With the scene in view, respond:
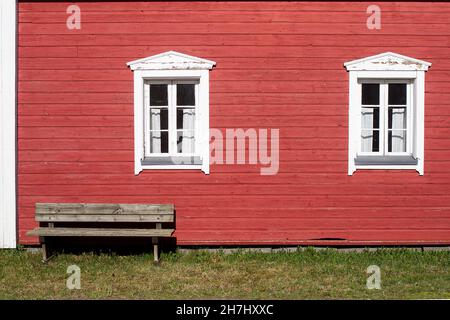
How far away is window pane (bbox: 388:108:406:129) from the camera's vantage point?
375 inches

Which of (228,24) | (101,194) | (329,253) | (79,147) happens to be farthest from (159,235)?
(228,24)

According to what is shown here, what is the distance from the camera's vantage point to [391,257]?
912 centimetres

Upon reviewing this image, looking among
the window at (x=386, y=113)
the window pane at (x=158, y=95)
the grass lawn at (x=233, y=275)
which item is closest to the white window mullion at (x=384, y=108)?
the window at (x=386, y=113)

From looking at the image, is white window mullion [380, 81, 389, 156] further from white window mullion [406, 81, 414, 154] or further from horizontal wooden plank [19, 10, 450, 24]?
horizontal wooden plank [19, 10, 450, 24]

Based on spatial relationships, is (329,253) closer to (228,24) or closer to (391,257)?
(391,257)

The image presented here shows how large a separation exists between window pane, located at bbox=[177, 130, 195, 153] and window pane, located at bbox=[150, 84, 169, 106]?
1.83 feet

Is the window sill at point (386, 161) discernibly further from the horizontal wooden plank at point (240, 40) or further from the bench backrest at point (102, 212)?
the bench backrest at point (102, 212)

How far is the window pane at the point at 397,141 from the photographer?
9547 mm

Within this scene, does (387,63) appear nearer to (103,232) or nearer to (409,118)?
(409,118)

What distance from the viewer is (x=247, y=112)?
9.38 meters

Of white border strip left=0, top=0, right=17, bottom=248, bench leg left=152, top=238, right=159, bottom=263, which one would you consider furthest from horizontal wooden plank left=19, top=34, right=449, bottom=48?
bench leg left=152, top=238, right=159, bottom=263

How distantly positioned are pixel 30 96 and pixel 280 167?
395 cm

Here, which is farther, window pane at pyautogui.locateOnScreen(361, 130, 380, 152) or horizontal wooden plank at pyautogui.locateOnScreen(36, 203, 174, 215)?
window pane at pyautogui.locateOnScreen(361, 130, 380, 152)

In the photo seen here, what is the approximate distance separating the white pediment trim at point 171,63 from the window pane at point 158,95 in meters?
0.32
